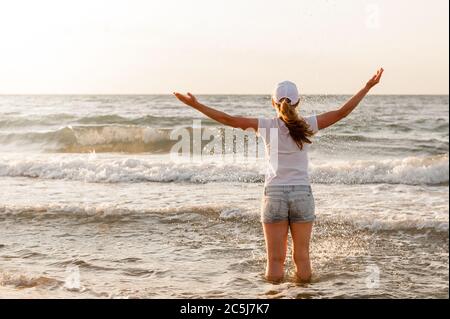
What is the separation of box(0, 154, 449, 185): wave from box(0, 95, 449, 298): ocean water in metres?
0.04

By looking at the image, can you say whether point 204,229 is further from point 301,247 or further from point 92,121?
point 92,121

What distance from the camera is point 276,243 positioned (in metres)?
4.75

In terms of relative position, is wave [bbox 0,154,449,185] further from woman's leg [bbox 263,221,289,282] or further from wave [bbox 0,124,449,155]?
woman's leg [bbox 263,221,289,282]

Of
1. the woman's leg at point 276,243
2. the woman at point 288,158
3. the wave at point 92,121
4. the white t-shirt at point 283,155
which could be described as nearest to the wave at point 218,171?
the woman's leg at point 276,243

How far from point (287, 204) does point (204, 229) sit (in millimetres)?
3592

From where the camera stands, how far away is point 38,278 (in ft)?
18.6

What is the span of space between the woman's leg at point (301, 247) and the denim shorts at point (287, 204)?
0.08 metres

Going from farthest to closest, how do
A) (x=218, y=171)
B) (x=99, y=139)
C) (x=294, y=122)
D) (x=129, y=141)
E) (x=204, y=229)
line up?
(x=99, y=139)
(x=129, y=141)
(x=218, y=171)
(x=204, y=229)
(x=294, y=122)

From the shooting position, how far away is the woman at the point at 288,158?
14.5 feet

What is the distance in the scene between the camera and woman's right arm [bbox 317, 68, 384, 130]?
442 cm

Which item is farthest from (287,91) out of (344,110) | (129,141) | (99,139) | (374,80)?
(99,139)

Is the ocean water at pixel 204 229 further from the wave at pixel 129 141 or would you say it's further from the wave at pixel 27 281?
the wave at pixel 129 141

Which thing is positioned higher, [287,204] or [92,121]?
[92,121]

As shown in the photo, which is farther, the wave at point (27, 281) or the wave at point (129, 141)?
the wave at point (129, 141)
